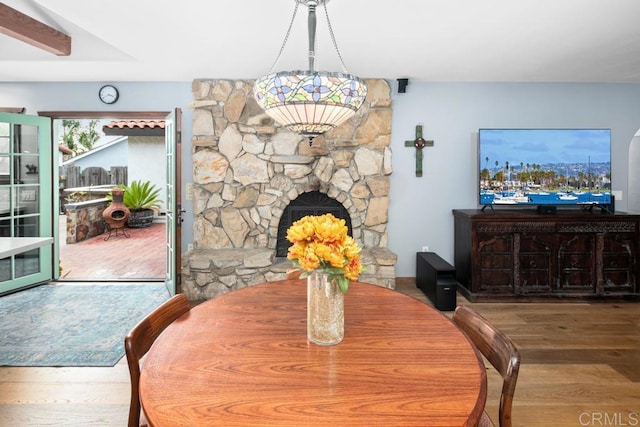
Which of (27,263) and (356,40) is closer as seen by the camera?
(356,40)

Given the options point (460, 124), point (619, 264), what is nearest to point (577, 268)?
point (619, 264)

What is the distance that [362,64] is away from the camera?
3449mm

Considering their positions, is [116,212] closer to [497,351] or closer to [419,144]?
[419,144]

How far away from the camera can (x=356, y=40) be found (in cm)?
286

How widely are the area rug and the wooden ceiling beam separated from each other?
2.26 meters

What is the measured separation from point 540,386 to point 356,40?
2672mm

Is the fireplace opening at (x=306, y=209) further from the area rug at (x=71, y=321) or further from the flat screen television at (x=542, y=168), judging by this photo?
the flat screen television at (x=542, y=168)

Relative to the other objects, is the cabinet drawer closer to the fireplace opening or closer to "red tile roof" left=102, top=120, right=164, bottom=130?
the fireplace opening

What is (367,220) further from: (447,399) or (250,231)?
(447,399)

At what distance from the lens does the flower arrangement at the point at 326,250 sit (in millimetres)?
1096

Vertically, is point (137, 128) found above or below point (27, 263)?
above

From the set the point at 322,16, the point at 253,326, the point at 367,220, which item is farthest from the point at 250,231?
the point at 253,326

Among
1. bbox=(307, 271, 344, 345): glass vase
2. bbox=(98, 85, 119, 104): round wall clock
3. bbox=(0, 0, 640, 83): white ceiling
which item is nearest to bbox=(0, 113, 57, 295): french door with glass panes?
bbox=(0, 0, 640, 83): white ceiling

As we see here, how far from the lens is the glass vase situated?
1.17 m
